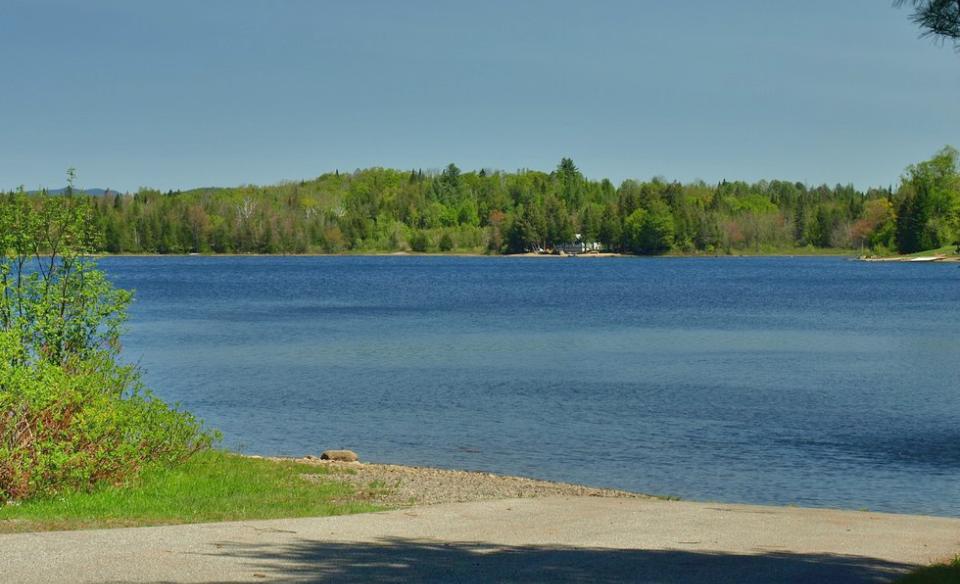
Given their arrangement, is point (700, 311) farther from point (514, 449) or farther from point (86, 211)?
point (86, 211)

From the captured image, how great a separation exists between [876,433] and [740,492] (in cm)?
941

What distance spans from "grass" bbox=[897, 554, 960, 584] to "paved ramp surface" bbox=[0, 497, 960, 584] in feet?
1.50

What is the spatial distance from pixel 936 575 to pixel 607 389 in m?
29.9

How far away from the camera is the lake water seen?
1065 inches

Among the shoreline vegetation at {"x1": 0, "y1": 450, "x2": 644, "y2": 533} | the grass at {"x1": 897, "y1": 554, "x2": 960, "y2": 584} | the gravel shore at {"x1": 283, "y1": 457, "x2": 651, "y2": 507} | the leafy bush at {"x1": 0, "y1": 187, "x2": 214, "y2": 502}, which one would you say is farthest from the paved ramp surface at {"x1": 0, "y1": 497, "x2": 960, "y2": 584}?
the leafy bush at {"x1": 0, "y1": 187, "x2": 214, "y2": 502}

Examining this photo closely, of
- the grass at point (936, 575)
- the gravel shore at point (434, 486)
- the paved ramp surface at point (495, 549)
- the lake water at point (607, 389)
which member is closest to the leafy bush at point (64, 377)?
the gravel shore at point (434, 486)

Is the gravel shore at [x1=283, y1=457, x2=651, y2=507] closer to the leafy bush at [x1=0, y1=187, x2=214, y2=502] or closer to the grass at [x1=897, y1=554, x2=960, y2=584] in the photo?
the leafy bush at [x1=0, y1=187, x2=214, y2=502]

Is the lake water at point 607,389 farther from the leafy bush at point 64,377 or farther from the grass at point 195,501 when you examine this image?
the leafy bush at point 64,377

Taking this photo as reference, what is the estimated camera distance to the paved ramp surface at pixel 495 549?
11945 millimetres

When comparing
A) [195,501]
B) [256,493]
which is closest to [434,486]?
[256,493]

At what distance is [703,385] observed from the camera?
42594 mm

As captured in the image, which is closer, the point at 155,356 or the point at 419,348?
the point at 155,356

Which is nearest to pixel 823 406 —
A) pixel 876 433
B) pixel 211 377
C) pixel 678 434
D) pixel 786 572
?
pixel 876 433

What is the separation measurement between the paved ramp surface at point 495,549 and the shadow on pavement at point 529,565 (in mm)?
15
